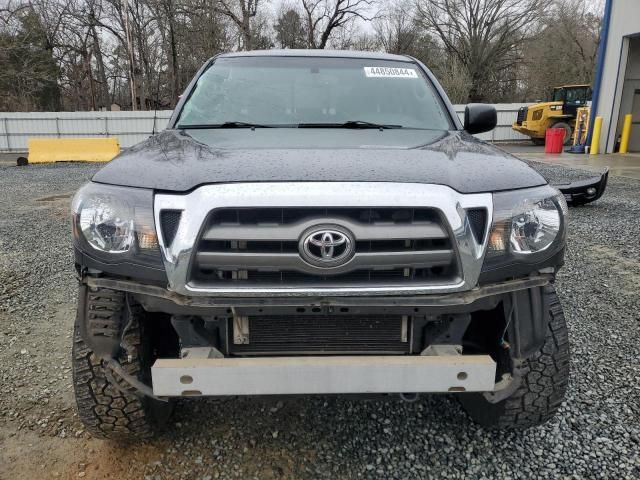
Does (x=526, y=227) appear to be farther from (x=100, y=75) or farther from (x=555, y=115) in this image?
(x=100, y=75)

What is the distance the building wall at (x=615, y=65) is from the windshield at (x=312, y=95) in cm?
1506

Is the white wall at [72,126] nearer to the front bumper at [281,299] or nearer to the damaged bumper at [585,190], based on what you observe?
the damaged bumper at [585,190]

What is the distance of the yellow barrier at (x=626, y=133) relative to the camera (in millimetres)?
16219

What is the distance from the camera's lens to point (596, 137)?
1669 cm

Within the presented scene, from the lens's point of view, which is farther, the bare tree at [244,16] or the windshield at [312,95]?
the bare tree at [244,16]

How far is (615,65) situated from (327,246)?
57.2 ft

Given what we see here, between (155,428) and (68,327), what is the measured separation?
67.7 inches

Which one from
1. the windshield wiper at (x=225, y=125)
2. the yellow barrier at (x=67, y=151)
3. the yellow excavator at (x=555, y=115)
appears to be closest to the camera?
the windshield wiper at (x=225, y=125)

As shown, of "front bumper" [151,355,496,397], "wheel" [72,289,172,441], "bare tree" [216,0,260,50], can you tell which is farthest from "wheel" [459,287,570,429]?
"bare tree" [216,0,260,50]

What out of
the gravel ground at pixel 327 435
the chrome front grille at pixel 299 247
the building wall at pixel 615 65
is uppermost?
the building wall at pixel 615 65

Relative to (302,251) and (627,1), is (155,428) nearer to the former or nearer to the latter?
(302,251)

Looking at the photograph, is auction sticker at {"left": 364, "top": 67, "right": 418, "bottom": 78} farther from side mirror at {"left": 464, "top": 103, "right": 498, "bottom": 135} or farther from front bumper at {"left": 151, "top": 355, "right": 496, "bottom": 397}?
front bumper at {"left": 151, "top": 355, "right": 496, "bottom": 397}

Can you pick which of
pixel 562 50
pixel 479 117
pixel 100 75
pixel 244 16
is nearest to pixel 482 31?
pixel 562 50

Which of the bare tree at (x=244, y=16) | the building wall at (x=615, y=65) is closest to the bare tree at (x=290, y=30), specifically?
the bare tree at (x=244, y=16)
